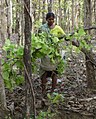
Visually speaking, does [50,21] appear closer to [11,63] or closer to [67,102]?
[11,63]

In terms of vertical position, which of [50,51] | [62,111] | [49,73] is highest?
[50,51]

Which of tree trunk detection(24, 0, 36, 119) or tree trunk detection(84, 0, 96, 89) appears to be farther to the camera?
tree trunk detection(84, 0, 96, 89)

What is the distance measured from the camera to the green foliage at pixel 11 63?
178 inches

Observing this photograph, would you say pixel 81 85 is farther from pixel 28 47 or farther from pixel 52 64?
pixel 28 47

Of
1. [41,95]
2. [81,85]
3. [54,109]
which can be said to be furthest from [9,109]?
[81,85]

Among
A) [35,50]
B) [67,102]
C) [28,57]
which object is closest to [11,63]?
[35,50]

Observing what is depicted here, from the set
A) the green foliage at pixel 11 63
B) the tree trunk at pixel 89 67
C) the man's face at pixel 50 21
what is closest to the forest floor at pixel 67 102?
the tree trunk at pixel 89 67

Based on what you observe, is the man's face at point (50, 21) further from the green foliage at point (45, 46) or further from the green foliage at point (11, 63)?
the green foliage at point (11, 63)

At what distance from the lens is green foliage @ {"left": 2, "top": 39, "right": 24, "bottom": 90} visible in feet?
14.8

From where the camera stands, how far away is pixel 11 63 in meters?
4.74

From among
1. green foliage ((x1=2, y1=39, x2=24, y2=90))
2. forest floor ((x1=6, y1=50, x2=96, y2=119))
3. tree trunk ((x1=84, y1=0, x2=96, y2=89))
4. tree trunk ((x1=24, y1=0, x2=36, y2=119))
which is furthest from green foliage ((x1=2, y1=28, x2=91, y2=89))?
tree trunk ((x1=84, y1=0, x2=96, y2=89))

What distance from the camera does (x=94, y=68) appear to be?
5805 millimetres

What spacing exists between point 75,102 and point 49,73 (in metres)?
0.68

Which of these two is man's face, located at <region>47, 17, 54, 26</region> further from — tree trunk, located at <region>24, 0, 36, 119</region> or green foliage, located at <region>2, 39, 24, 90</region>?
tree trunk, located at <region>24, 0, 36, 119</region>
